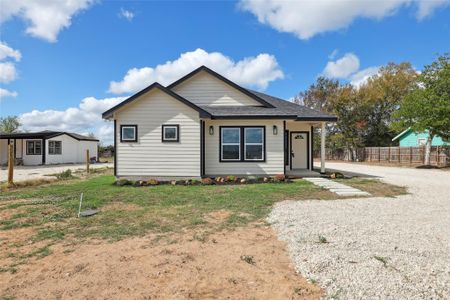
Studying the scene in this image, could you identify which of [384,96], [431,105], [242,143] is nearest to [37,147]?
[242,143]

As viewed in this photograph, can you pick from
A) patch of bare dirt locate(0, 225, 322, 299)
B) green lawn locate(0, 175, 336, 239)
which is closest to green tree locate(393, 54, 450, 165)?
green lawn locate(0, 175, 336, 239)

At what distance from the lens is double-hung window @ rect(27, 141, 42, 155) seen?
27125 mm

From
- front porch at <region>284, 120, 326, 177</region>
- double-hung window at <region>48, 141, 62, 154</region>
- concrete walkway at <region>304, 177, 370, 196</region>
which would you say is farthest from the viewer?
double-hung window at <region>48, 141, 62, 154</region>

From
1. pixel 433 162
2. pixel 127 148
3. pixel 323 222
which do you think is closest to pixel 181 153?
pixel 127 148

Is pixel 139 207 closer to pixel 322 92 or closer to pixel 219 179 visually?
pixel 219 179

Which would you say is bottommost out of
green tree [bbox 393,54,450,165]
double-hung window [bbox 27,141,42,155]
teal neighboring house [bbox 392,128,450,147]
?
double-hung window [bbox 27,141,42,155]

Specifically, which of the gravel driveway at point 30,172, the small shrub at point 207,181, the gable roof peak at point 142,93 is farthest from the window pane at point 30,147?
the small shrub at point 207,181

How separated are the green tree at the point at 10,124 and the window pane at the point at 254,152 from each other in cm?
5670

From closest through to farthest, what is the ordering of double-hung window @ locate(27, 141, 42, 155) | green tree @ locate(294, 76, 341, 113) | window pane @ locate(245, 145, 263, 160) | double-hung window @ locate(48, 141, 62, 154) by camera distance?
1. window pane @ locate(245, 145, 263, 160)
2. double-hung window @ locate(27, 141, 42, 155)
3. double-hung window @ locate(48, 141, 62, 154)
4. green tree @ locate(294, 76, 341, 113)

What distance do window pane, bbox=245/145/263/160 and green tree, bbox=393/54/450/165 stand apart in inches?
610

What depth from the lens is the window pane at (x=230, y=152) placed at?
12.8 m

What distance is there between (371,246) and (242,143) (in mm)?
8752

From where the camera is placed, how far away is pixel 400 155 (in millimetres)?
27844

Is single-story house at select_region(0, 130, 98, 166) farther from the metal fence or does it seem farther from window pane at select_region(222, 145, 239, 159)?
the metal fence
